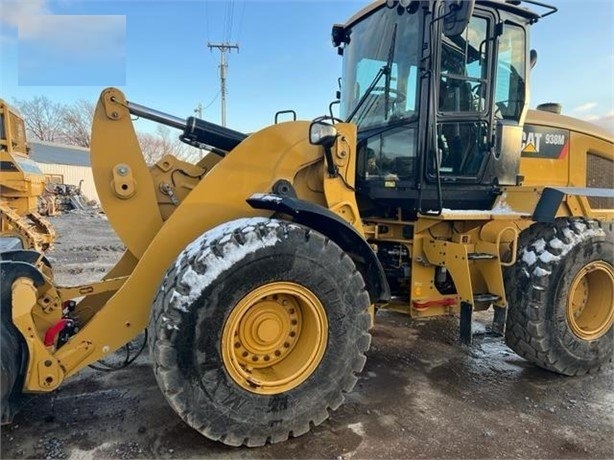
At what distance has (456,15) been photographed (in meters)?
3.13

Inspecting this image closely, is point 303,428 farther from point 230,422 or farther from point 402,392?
point 402,392

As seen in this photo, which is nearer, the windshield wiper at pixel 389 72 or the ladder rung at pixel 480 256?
the windshield wiper at pixel 389 72

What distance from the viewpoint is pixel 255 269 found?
2.71 metres

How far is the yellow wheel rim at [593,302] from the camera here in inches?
160

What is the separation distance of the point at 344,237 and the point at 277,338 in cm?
80

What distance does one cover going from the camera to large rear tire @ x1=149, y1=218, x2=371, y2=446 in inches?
101

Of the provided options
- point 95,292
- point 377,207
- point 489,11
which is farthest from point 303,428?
point 489,11

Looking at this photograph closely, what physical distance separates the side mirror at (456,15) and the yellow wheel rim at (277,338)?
206 cm

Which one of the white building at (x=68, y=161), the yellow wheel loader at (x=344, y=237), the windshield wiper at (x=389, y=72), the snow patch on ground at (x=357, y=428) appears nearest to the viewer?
the yellow wheel loader at (x=344, y=237)

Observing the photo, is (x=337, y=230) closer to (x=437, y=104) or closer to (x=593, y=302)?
(x=437, y=104)

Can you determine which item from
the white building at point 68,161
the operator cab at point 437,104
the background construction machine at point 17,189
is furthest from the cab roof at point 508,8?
the white building at point 68,161

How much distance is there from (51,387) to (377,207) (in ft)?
9.23

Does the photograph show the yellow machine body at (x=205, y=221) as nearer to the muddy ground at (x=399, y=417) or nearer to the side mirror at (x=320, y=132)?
the side mirror at (x=320, y=132)

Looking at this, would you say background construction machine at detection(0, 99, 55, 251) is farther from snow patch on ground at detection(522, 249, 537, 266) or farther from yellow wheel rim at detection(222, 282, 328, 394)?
snow patch on ground at detection(522, 249, 537, 266)
